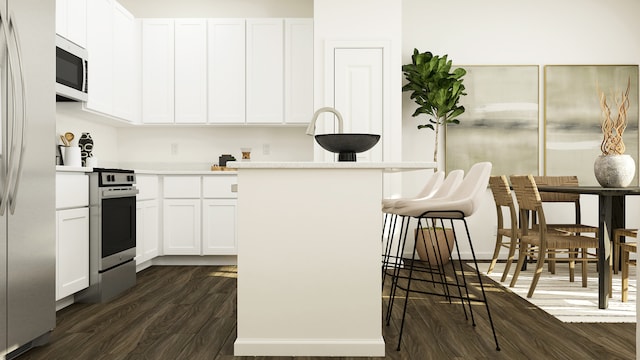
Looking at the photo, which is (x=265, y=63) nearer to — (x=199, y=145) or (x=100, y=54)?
(x=199, y=145)

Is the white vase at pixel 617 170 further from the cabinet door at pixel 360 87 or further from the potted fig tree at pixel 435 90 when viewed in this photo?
the cabinet door at pixel 360 87

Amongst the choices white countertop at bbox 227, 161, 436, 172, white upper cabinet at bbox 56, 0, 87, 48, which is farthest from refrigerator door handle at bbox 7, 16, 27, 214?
white upper cabinet at bbox 56, 0, 87, 48

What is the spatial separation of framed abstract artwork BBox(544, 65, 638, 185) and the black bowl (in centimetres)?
364

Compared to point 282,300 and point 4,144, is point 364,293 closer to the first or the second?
point 282,300

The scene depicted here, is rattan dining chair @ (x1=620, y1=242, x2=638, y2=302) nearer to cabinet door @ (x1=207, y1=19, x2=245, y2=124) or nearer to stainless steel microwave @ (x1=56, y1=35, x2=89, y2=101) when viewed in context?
cabinet door @ (x1=207, y1=19, x2=245, y2=124)

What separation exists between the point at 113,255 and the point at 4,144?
1565 millimetres

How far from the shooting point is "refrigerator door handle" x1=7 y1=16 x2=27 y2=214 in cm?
211

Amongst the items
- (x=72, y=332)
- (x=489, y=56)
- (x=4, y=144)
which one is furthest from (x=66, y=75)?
(x=489, y=56)

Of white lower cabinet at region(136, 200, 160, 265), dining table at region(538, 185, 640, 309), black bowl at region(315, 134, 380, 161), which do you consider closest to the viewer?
black bowl at region(315, 134, 380, 161)

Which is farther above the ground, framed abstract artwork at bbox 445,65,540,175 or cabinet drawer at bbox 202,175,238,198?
framed abstract artwork at bbox 445,65,540,175

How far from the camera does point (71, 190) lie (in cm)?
306

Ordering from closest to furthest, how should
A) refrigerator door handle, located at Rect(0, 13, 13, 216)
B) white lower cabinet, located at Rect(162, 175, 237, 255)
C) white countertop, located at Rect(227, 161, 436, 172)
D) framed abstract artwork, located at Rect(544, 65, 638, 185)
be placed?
refrigerator door handle, located at Rect(0, 13, 13, 216) < white countertop, located at Rect(227, 161, 436, 172) < white lower cabinet, located at Rect(162, 175, 237, 255) < framed abstract artwork, located at Rect(544, 65, 638, 185)

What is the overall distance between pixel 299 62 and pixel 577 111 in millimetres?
3106

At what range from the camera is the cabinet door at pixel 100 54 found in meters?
3.98
